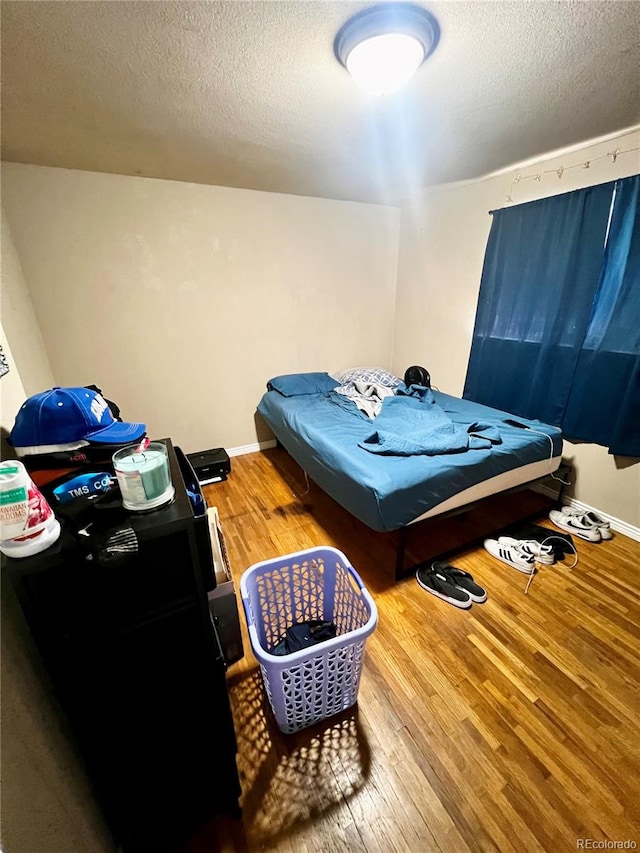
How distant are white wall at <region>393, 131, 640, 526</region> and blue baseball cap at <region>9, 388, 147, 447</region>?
105 inches

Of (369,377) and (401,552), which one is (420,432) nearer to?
(401,552)

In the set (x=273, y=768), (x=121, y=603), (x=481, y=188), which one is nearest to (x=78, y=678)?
(x=121, y=603)

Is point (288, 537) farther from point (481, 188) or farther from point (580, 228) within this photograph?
point (481, 188)

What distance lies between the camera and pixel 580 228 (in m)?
2.04

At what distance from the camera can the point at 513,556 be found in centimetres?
190

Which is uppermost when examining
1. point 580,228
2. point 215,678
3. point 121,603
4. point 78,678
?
point 580,228

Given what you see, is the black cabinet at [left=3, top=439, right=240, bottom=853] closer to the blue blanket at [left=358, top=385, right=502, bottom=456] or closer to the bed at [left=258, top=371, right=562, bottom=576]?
the bed at [left=258, top=371, right=562, bottom=576]

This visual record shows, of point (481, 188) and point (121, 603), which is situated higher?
point (481, 188)

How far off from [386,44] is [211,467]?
259cm

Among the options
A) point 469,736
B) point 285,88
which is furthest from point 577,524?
point 285,88

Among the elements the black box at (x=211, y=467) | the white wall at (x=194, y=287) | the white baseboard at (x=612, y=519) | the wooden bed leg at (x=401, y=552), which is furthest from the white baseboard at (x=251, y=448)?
the white baseboard at (x=612, y=519)

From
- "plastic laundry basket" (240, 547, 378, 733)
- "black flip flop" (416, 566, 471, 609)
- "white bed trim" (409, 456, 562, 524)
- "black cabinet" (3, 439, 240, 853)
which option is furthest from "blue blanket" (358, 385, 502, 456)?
"black cabinet" (3, 439, 240, 853)

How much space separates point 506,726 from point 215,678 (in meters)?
1.07

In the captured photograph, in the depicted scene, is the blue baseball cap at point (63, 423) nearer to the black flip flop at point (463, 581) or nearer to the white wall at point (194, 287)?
the black flip flop at point (463, 581)
